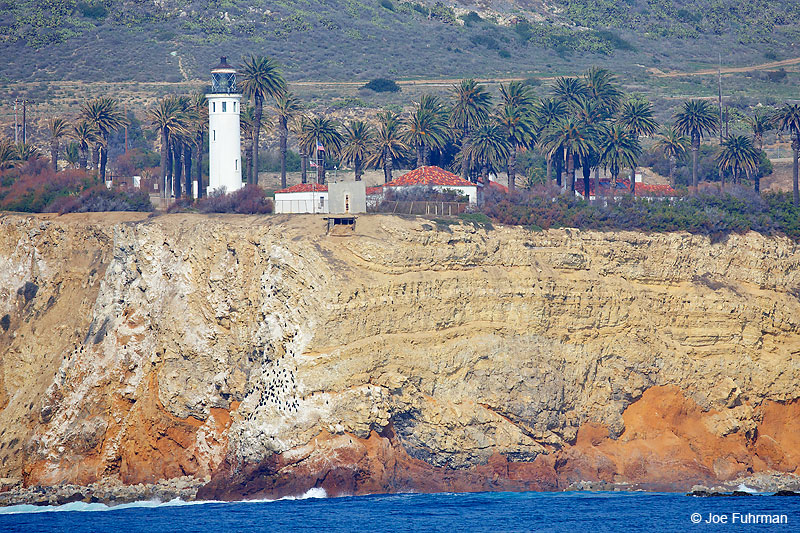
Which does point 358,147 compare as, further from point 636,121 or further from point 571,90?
point 636,121

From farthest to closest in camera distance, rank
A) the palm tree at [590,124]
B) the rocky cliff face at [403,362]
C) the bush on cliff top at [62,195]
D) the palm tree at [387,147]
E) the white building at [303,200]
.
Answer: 1. the palm tree at [387,147]
2. the palm tree at [590,124]
3. the bush on cliff top at [62,195]
4. the white building at [303,200]
5. the rocky cliff face at [403,362]

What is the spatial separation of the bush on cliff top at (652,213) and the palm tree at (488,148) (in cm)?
437

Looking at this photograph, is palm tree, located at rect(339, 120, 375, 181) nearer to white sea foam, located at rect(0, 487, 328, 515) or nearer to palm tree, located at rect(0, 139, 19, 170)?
palm tree, located at rect(0, 139, 19, 170)

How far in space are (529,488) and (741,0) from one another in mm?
120040

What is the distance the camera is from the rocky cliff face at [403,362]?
52.2m

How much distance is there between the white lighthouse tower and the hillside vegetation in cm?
5302

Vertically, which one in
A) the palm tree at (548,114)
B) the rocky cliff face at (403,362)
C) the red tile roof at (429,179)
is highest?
the palm tree at (548,114)

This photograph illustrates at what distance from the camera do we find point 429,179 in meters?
65.2

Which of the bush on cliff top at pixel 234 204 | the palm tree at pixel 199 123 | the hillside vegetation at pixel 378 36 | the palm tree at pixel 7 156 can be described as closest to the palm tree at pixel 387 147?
the bush on cliff top at pixel 234 204

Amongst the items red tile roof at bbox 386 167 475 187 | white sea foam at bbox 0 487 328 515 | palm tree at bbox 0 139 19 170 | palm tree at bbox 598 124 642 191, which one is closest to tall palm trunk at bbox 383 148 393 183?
red tile roof at bbox 386 167 475 187

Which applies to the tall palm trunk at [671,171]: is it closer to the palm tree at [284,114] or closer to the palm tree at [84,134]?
the palm tree at [284,114]

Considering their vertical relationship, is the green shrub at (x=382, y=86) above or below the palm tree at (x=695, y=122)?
above

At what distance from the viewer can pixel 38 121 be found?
105 meters

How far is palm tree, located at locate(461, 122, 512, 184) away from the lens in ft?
228
